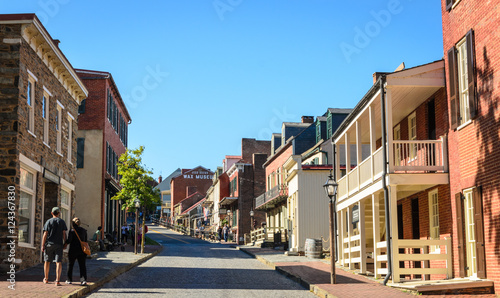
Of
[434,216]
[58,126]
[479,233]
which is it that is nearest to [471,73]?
[479,233]

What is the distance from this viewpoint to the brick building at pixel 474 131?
1375cm

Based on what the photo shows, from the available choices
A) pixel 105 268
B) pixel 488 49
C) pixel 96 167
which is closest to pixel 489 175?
pixel 488 49

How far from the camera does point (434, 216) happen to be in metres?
18.0

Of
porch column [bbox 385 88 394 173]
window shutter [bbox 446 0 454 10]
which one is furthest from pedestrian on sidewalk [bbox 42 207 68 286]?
window shutter [bbox 446 0 454 10]

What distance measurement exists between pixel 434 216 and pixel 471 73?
477 cm

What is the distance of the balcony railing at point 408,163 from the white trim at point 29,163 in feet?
31.6

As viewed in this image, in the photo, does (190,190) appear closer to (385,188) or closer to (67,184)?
(67,184)

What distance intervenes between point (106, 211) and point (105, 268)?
17736mm

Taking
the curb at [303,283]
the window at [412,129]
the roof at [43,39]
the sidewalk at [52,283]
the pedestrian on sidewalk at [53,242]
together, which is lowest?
the curb at [303,283]

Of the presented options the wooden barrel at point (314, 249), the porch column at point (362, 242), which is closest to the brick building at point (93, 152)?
the wooden barrel at point (314, 249)

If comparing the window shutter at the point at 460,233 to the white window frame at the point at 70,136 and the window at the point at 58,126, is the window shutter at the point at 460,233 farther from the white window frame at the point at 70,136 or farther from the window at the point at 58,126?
the white window frame at the point at 70,136

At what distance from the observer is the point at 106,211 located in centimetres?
3678

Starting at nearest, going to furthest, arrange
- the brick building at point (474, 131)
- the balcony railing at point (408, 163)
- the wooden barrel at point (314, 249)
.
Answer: the brick building at point (474, 131)
the balcony railing at point (408, 163)
the wooden barrel at point (314, 249)

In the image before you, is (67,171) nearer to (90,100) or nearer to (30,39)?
(30,39)
